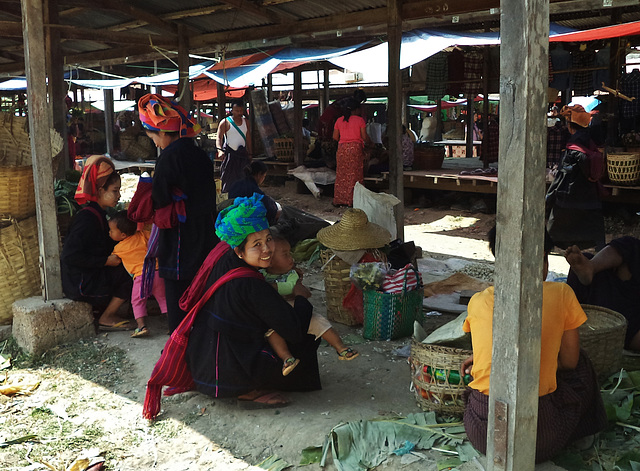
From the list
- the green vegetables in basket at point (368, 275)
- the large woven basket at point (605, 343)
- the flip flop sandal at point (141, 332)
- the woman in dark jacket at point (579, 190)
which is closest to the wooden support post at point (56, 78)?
the flip flop sandal at point (141, 332)

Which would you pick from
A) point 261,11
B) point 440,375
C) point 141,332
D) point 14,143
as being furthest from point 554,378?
point 261,11

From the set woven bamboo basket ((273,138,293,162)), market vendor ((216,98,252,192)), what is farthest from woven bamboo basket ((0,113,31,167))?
woven bamboo basket ((273,138,293,162))

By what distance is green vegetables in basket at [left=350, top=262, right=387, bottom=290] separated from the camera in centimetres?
462

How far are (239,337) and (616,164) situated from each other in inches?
262

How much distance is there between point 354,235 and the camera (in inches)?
195

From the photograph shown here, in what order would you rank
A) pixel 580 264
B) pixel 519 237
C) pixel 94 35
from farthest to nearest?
pixel 94 35 < pixel 580 264 < pixel 519 237

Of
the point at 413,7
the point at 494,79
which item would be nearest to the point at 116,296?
the point at 413,7

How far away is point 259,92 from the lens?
14.0m

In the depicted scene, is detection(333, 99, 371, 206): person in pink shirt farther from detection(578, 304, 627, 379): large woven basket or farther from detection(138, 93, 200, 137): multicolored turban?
detection(578, 304, 627, 379): large woven basket

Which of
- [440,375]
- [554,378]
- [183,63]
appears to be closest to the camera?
[554,378]

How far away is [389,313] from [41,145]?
2.85 m

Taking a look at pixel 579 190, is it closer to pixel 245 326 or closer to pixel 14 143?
pixel 245 326

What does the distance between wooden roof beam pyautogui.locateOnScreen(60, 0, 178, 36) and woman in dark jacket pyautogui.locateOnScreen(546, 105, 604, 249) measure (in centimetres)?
483

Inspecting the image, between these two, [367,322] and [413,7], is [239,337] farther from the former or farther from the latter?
[413,7]
